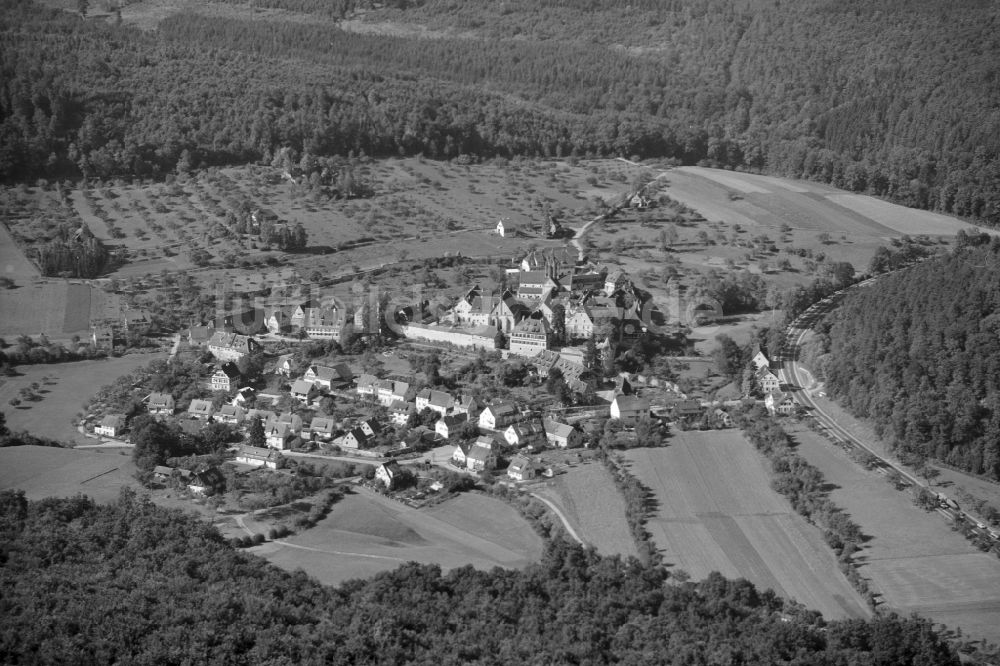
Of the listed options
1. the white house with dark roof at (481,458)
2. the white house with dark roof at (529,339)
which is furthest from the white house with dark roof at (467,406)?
the white house with dark roof at (529,339)

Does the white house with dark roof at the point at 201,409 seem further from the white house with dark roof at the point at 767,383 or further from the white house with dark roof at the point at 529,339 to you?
the white house with dark roof at the point at 767,383

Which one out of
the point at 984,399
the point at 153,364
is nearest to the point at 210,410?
the point at 153,364

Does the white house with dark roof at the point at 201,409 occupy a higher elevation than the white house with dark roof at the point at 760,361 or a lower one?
lower

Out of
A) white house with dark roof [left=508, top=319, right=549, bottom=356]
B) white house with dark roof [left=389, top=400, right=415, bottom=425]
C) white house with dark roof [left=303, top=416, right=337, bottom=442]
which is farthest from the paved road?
white house with dark roof [left=303, top=416, right=337, bottom=442]

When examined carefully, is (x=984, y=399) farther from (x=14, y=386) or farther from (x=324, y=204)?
(x=324, y=204)

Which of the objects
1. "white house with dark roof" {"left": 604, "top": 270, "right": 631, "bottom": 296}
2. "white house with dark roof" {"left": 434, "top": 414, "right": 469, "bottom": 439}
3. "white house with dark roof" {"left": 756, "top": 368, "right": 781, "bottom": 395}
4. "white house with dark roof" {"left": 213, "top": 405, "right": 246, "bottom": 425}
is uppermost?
"white house with dark roof" {"left": 604, "top": 270, "right": 631, "bottom": 296}

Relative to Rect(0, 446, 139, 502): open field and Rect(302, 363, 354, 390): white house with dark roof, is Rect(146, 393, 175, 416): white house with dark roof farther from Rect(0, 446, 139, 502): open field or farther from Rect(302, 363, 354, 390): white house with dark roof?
Rect(302, 363, 354, 390): white house with dark roof
